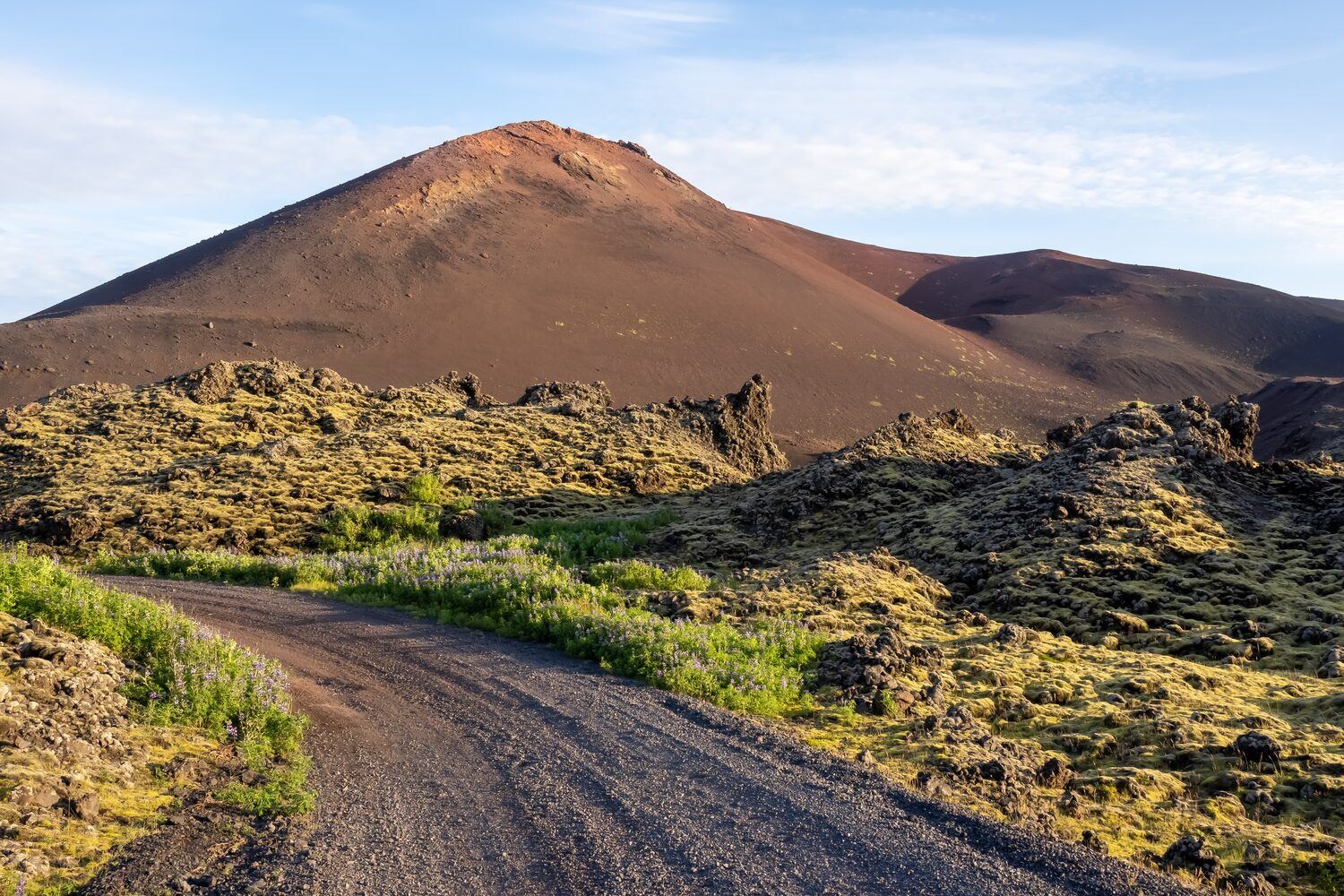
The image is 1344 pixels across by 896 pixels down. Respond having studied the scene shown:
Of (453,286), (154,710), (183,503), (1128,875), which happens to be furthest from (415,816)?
(453,286)

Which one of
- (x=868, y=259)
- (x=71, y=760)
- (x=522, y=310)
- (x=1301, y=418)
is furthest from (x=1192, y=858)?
(x=868, y=259)

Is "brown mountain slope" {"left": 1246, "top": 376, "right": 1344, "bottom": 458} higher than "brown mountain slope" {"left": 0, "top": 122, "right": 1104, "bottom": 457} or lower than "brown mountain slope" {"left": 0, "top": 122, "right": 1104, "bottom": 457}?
lower

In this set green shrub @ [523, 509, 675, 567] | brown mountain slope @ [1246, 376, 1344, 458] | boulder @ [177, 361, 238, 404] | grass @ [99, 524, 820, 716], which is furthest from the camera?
brown mountain slope @ [1246, 376, 1344, 458]

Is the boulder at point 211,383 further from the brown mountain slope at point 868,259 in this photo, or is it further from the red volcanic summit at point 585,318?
the brown mountain slope at point 868,259

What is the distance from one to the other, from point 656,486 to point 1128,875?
76.5ft

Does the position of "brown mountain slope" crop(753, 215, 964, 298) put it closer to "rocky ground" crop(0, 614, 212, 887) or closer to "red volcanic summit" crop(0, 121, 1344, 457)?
"red volcanic summit" crop(0, 121, 1344, 457)

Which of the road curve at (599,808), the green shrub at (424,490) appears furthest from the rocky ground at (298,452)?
the road curve at (599,808)

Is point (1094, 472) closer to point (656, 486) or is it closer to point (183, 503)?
point (656, 486)

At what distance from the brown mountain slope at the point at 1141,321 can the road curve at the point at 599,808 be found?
4063 inches

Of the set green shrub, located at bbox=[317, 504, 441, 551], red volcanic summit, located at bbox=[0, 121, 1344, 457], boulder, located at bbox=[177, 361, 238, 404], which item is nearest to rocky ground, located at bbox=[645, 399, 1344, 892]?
green shrub, located at bbox=[317, 504, 441, 551]

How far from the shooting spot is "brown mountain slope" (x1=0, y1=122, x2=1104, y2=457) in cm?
7006

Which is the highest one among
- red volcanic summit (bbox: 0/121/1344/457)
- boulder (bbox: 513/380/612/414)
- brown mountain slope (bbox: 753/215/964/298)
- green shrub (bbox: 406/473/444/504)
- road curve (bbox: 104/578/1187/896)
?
brown mountain slope (bbox: 753/215/964/298)

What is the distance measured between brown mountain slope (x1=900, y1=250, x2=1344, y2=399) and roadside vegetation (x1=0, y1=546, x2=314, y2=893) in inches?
4127

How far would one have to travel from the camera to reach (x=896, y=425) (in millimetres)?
27203
